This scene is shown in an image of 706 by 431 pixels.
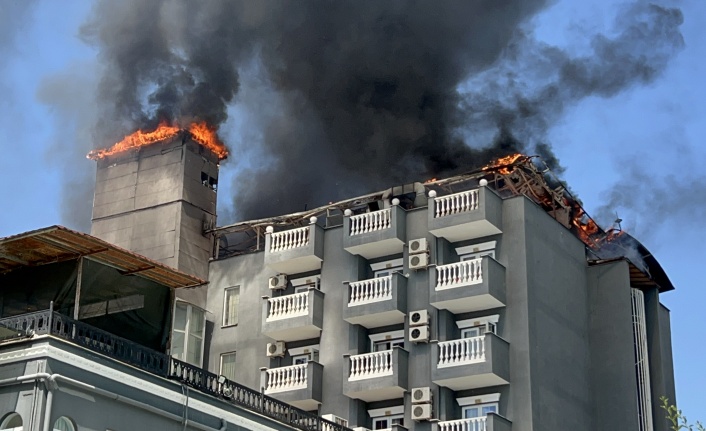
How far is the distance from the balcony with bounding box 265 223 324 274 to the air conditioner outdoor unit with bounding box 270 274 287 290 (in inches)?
14.6

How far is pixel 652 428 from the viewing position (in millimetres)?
52031

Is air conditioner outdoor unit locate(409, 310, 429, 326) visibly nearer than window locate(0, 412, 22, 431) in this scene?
No

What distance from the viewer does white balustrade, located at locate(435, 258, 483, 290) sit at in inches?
1954

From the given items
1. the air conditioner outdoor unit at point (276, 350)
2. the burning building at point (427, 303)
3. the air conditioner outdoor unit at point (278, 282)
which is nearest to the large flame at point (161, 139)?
the burning building at point (427, 303)

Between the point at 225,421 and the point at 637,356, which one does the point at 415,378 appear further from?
the point at 225,421

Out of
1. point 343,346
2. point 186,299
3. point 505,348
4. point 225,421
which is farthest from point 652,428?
point 225,421

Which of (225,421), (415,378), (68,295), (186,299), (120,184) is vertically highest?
(120,184)

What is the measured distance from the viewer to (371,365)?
50688 mm

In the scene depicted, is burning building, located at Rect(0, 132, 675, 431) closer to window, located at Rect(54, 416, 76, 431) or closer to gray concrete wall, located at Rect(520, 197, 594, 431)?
gray concrete wall, located at Rect(520, 197, 594, 431)

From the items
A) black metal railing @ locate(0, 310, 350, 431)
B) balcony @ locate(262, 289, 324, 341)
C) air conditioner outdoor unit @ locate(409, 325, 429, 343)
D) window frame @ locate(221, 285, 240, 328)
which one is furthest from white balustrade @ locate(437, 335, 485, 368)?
window frame @ locate(221, 285, 240, 328)

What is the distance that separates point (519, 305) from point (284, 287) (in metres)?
10.4

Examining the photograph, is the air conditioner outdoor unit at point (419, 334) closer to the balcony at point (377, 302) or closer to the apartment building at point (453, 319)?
the apartment building at point (453, 319)

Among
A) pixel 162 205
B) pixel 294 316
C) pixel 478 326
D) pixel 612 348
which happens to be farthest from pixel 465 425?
pixel 162 205

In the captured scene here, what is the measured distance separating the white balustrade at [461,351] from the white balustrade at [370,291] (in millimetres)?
3187
